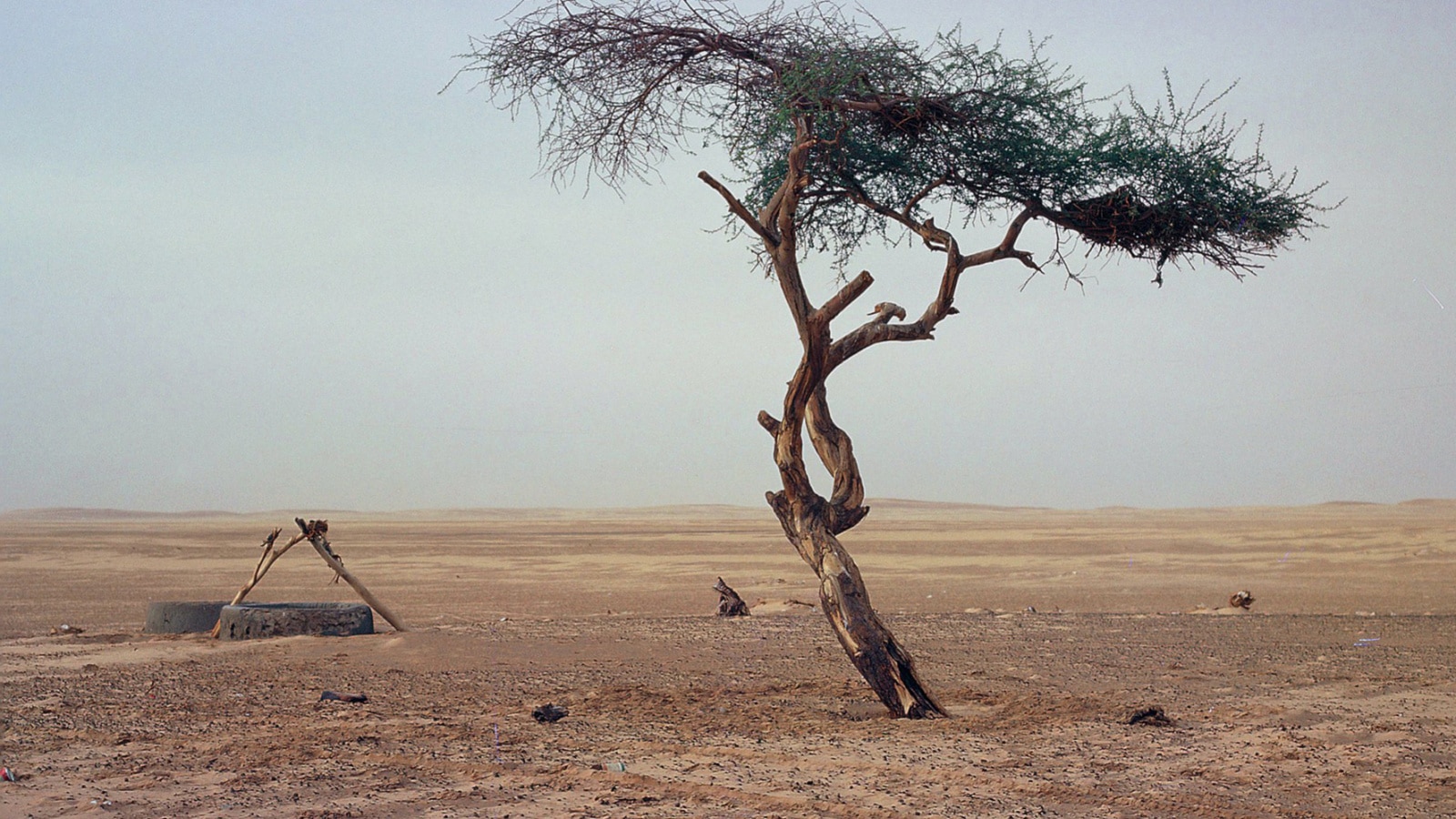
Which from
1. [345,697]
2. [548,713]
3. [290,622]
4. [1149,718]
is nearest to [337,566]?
[290,622]

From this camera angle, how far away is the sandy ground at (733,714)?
22.5ft

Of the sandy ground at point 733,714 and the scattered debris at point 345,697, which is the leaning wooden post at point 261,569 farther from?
the scattered debris at point 345,697

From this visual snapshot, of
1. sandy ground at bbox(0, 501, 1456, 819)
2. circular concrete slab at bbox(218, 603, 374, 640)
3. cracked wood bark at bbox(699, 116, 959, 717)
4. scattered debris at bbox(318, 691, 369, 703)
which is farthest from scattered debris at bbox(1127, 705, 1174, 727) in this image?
circular concrete slab at bbox(218, 603, 374, 640)

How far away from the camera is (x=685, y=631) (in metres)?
15.2

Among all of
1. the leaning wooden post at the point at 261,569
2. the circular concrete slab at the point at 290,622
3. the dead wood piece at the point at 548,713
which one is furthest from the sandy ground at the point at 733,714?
the leaning wooden post at the point at 261,569

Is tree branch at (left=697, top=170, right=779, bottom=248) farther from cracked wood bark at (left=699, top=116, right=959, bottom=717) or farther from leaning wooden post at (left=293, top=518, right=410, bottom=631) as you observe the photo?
leaning wooden post at (left=293, top=518, right=410, bottom=631)

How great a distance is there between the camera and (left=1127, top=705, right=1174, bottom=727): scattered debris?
8.93 m

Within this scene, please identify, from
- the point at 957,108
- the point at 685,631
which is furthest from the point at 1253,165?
the point at 685,631

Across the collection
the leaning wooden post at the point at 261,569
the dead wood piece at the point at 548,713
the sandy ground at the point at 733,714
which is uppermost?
the leaning wooden post at the point at 261,569

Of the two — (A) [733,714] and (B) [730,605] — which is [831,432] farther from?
(B) [730,605]

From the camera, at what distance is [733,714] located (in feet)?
30.5

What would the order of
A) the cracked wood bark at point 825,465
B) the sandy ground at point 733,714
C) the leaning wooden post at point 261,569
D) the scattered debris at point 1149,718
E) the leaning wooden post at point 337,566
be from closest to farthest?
the sandy ground at point 733,714
the scattered debris at point 1149,718
the cracked wood bark at point 825,465
the leaning wooden post at point 261,569
the leaning wooden post at point 337,566

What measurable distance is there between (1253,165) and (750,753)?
738 centimetres

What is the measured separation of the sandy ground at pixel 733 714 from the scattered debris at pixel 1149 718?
89 mm
